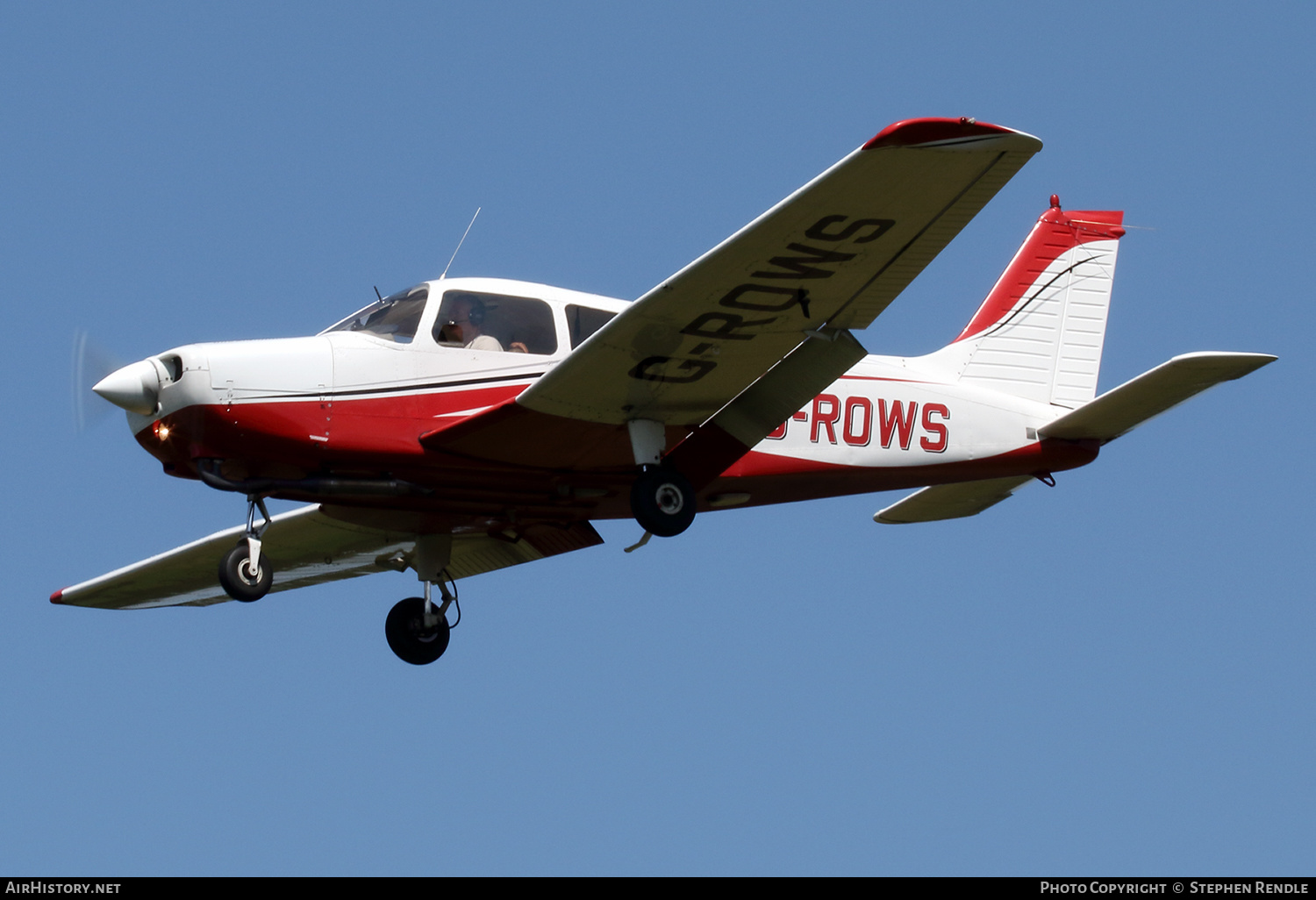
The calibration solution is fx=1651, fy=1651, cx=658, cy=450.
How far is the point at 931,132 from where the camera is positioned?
10.0 m

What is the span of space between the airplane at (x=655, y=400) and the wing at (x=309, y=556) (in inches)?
1.6

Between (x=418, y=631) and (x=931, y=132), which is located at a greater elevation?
(x=931, y=132)

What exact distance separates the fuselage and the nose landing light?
1.6 inches

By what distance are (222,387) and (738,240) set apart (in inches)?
153

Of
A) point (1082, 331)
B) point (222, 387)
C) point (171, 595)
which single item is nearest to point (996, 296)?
point (1082, 331)

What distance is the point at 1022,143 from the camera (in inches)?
400

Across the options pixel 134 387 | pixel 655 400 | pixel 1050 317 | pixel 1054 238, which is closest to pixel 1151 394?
pixel 1050 317

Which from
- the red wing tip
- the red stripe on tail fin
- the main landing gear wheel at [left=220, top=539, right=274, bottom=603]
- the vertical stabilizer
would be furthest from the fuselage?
the red wing tip

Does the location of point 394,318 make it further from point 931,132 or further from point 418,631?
point 931,132

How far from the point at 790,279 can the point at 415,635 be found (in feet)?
16.7

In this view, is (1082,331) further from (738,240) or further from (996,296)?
(738,240)

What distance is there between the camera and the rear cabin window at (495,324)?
41.0ft

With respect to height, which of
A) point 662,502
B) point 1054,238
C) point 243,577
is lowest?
point 243,577

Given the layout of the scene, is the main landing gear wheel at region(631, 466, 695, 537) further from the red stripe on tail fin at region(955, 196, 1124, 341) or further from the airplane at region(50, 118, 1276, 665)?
the red stripe on tail fin at region(955, 196, 1124, 341)
